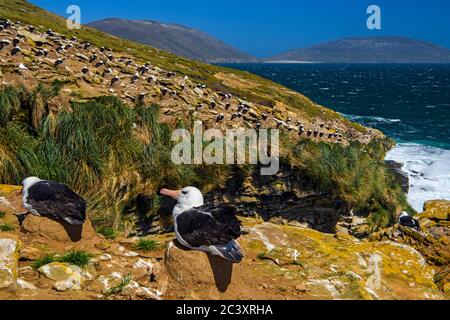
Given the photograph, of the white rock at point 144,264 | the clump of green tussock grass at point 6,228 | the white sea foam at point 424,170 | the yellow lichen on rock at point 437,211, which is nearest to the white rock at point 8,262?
the clump of green tussock grass at point 6,228

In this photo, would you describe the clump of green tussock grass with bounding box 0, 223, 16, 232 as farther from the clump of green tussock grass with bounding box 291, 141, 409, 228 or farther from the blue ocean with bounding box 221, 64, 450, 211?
the blue ocean with bounding box 221, 64, 450, 211

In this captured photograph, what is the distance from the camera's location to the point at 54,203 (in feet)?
24.7

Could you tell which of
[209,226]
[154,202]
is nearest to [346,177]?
[154,202]

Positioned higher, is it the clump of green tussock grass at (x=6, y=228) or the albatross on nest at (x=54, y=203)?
the albatross on nest at (x=54, y=203)

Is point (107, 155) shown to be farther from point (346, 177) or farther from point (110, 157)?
point (346, 177)

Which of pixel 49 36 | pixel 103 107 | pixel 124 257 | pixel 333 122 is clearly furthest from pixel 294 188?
pixel 333 122

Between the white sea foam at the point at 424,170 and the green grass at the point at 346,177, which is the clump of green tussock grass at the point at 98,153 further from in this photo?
the white sea foam at the point at 424,170

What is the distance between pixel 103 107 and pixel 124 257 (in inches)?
275

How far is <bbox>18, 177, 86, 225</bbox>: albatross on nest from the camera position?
7520 millimetres

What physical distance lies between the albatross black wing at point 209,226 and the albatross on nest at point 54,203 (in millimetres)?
2186

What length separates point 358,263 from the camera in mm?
8281

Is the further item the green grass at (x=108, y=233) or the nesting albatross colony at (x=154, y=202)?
the green grass at (x=108, y=233)

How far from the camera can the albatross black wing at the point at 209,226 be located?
6.28 m
